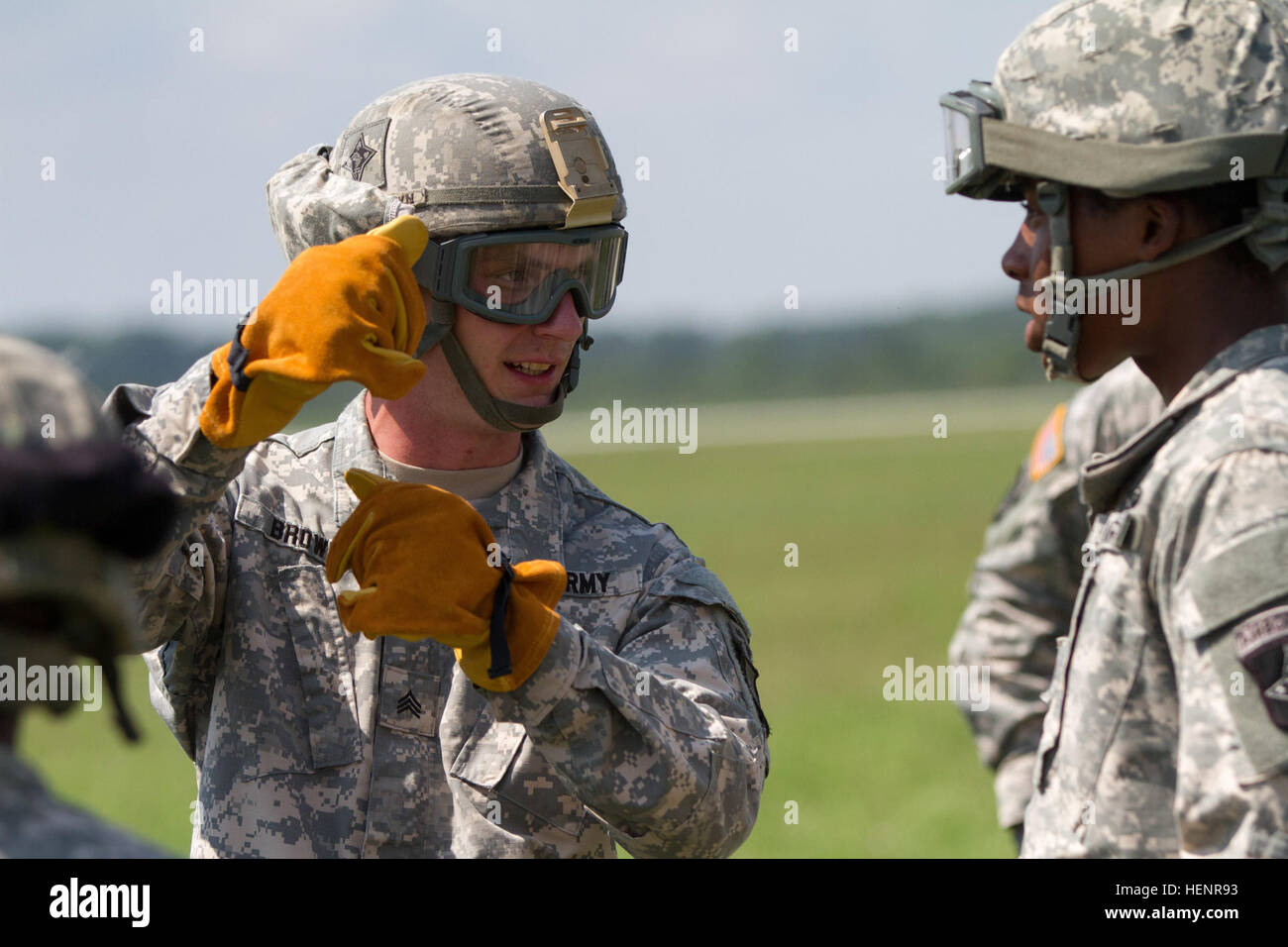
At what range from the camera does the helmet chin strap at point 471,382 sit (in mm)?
4629

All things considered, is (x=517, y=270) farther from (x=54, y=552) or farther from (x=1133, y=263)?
(x=54, y=552)

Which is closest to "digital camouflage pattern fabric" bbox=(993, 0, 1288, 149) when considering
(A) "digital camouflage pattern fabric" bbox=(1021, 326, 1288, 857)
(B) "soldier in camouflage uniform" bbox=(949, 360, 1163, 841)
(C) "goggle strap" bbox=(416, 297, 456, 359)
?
(A) "digital camouflage pattern fabric" bbox=(1021, 326, 1288, 857)

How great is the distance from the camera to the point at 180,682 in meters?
4.59

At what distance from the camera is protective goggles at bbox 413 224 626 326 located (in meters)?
4.60

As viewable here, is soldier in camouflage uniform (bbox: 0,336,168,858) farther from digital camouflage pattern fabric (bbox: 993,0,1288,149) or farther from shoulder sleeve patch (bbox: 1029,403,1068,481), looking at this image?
shoulder sleeve patch (bbox: 1029,403,1068,481)

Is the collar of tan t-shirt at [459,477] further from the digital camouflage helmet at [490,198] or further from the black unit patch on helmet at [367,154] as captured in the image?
the black unit patch on helmet at [367,154]

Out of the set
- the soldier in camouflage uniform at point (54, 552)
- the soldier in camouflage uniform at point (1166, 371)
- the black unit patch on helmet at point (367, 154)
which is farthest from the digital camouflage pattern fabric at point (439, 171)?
the soldier in camouflage uniform at point (54, 552)

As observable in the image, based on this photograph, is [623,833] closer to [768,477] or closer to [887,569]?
[887,569]

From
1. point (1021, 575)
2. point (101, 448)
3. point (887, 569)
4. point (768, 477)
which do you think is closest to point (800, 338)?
point (768, 477)

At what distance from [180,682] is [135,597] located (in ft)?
A: 1.94

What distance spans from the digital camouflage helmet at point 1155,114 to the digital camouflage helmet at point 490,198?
3.93 ft

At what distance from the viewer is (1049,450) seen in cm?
A: 807

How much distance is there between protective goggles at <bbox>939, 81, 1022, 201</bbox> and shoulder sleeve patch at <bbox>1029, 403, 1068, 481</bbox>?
337 centimetres

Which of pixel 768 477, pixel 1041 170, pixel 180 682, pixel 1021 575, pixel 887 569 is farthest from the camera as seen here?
pixel 768 477
